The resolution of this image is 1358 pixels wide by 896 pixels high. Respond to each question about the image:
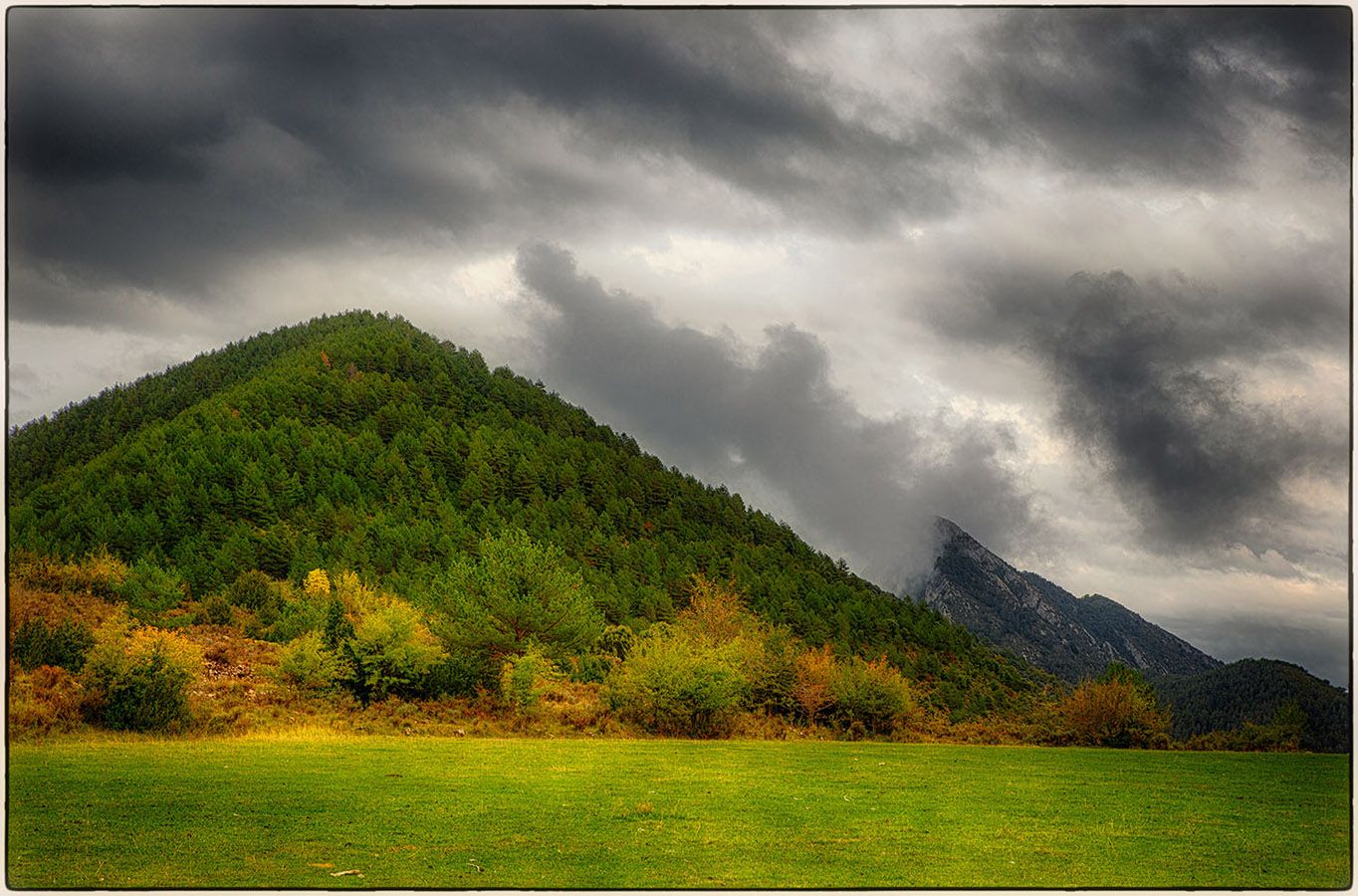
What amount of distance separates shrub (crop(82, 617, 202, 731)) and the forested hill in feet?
57.5

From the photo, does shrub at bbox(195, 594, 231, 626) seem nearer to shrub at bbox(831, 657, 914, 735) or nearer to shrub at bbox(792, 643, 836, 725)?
shrub at bbox(792, 643, 836, 725)

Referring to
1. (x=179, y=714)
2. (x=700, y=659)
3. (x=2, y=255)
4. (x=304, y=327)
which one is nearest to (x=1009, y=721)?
(x=700, y=659)

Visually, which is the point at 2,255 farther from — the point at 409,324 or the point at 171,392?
the point at 409,324

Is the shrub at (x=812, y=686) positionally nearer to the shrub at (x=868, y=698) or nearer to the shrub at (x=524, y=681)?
the shrub at (x=868, y=698)

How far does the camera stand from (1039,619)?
315 feet

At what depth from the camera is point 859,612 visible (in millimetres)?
70625

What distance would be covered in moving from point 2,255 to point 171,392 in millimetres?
80639

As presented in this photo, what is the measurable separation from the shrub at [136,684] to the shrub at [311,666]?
25.3ft

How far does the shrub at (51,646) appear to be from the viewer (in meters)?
31.5

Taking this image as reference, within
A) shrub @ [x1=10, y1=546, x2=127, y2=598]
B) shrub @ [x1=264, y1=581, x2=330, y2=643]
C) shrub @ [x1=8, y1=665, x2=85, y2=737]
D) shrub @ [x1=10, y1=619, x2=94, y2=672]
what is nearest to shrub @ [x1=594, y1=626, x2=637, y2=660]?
shrub @ [x1=264, y1=581, x2=330, y2=643]

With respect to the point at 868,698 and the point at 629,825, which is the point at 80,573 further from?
the point at 629,825

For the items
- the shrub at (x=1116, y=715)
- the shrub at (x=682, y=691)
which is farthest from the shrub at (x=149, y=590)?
the shrub at (x=1116, y=715)

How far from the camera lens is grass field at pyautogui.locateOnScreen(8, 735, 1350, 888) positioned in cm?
1516

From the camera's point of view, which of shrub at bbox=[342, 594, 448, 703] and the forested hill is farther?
the forested hill
